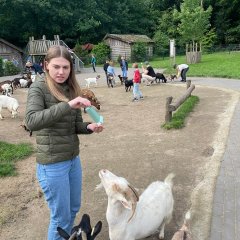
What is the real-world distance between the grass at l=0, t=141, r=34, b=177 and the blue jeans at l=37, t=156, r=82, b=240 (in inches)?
149

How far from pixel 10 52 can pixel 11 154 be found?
122 feet

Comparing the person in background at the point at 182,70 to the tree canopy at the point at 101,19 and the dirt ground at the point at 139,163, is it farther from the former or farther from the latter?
the tree canopy at the point at 101,19

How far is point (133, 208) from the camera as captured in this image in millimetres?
3438

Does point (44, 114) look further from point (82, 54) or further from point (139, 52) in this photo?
point (82, 54)

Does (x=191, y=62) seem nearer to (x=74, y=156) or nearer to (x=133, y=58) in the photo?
(x=133, y=58)

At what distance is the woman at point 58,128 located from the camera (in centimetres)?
299

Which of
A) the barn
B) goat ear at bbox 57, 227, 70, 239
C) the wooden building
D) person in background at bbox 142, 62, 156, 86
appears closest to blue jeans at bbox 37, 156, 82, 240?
goat ear at bbox 57, 227, 70, 239

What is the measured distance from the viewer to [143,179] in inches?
260

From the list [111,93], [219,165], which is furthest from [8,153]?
[111,93]

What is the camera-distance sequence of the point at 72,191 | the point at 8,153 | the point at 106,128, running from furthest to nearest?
the point at 106,128, the point at 8,153, the point at 72,191

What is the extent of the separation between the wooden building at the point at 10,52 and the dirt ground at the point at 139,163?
30.0m

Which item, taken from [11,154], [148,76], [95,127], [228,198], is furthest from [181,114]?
[148,76]

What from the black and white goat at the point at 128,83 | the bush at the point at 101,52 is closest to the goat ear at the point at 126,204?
the black and white goat at the point at 128,83

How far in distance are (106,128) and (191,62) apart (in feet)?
79.2
